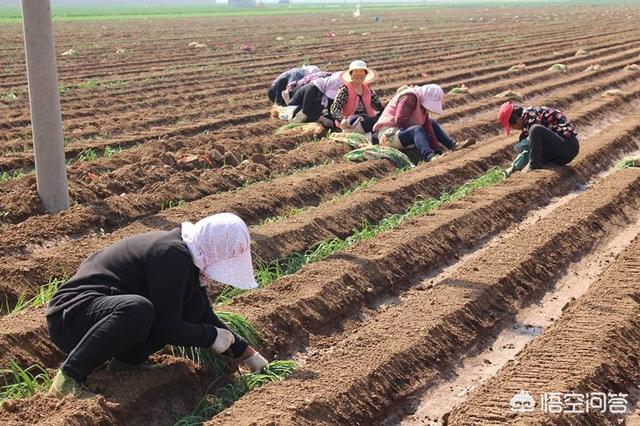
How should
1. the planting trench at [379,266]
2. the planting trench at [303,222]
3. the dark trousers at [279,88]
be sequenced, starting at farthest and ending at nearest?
the dark trousers at [279,88], the planting trench at [303,222], the planting trench at [379,266]

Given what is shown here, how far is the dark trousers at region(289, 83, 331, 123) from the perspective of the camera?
10.7 meters

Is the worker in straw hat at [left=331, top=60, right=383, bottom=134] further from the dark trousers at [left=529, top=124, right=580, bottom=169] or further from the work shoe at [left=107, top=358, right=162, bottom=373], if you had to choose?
the work shoe at [left=107, top=358, right=162, bottom=373]

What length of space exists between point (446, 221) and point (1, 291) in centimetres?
327

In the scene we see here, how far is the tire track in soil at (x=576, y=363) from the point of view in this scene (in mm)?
4242

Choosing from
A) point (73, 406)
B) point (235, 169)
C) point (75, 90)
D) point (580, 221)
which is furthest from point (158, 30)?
point (73, 406)

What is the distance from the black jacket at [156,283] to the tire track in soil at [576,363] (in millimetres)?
1279

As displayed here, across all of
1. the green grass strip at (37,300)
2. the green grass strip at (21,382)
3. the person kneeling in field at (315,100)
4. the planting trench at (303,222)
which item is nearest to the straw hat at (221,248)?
the green grass strip at (21,382)

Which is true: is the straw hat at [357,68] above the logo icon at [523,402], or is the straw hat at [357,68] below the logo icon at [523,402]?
above

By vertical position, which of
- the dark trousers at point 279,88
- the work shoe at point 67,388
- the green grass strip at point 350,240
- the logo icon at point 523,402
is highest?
the dark trousers at point 279,88

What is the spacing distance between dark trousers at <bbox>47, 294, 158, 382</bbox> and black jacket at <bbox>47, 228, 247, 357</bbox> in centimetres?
6

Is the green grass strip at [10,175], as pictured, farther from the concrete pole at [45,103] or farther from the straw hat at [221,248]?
the straw hat at [221,248]

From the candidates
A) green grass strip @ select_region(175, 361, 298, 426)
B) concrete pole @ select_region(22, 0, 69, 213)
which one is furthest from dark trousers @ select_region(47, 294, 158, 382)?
concrete pole @ select_region(22, 0, 69, 213)

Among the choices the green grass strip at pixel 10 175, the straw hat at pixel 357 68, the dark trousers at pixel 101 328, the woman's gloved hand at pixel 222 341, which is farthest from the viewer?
the straw hat at pixel 357 68

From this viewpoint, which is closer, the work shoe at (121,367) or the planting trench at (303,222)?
the work shoe at (121,367)
